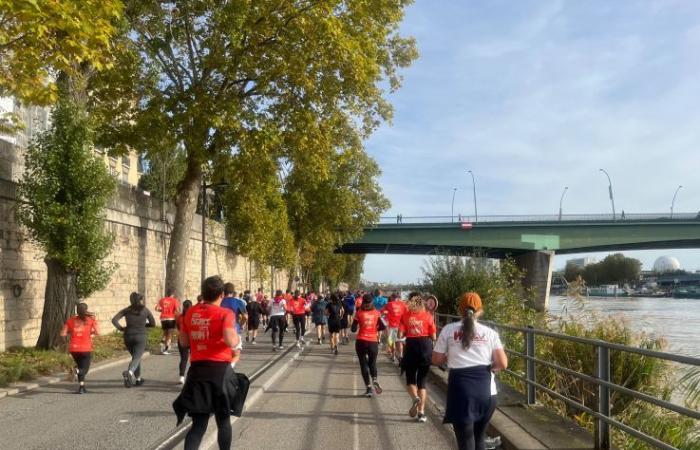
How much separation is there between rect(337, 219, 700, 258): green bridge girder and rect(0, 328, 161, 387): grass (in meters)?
37.9

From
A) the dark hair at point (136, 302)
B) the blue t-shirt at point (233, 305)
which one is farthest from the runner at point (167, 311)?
the dark hair at point (136, 302)

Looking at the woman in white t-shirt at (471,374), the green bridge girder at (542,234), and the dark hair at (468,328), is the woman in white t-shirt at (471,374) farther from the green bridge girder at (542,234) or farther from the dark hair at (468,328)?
the green bridge girder at (542,234)

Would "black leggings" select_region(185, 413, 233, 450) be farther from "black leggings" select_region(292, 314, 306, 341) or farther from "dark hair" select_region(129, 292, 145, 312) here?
"black leggings" select_region(292, 314, 306, 341)

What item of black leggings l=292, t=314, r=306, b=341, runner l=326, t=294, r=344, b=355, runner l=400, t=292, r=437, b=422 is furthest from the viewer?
black leggings l=292, t=314, r=306, b=341

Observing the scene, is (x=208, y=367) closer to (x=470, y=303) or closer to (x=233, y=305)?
(x=470, y=303)

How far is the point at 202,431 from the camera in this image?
5449mm

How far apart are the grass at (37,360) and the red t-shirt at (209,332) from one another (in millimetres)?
6935

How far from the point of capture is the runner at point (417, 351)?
896 centimetres

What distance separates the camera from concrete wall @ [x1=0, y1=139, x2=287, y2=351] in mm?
15320

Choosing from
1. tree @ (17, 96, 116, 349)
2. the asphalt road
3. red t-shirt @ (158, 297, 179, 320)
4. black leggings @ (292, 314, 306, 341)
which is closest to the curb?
the asphalt road

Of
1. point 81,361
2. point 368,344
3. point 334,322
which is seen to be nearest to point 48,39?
point 81,361

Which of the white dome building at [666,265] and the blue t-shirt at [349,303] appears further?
the white dome building at [666,265]

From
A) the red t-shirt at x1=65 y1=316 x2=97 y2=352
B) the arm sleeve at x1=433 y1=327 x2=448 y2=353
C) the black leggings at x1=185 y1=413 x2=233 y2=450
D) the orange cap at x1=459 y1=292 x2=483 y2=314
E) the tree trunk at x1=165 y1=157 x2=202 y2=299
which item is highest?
the tree trunk at x1=165 y1=157 x2=202 y2=299

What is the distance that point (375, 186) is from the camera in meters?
49.2
